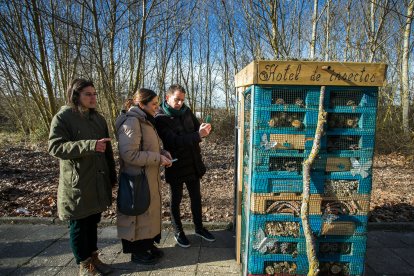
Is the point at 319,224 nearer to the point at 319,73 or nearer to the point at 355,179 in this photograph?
the point at 355,179

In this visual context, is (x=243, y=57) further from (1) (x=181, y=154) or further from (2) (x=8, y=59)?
(1) (x=181, y=154)

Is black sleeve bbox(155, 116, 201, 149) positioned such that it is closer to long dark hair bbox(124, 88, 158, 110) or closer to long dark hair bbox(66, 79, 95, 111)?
long dark hair bbox(124, 88, 158, 110)

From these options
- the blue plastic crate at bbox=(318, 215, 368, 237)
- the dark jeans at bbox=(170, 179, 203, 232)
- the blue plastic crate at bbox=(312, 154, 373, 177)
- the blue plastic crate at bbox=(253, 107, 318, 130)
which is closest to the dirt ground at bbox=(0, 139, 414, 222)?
the dark jeans at bbox=(170, 179, 203, 232)

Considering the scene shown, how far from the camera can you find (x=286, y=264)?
2.56 m

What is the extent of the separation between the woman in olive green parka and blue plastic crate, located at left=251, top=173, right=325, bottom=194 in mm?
1357

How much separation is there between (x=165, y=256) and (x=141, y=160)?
1245 mm

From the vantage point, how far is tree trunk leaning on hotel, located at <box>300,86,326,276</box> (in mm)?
2293

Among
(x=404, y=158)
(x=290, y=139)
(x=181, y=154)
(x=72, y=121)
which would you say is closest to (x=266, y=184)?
(x=290, y=139)

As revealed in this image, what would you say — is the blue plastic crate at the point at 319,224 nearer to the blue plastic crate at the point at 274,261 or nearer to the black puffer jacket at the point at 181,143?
the blue plastic crate at the point at 274,261

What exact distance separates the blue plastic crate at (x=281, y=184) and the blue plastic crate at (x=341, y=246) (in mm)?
457

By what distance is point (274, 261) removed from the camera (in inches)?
101

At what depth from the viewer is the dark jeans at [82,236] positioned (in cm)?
283

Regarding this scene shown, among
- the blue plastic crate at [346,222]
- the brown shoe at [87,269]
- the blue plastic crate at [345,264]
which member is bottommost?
the brown shoe at [87,269]

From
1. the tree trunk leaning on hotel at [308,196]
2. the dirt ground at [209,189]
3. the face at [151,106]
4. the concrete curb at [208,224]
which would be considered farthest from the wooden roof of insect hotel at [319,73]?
the dirt ground at [209,189]
